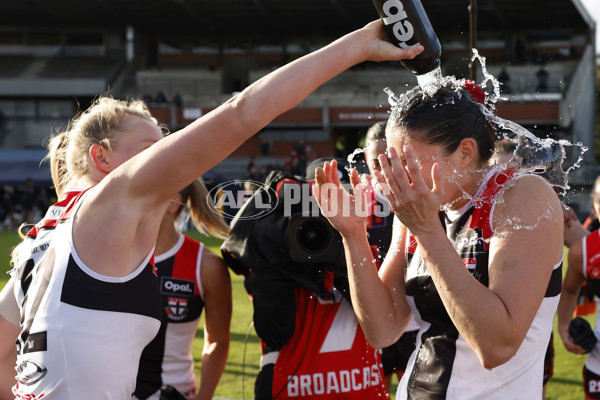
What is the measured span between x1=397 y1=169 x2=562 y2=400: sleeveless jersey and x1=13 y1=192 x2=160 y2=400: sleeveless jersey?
881 millimetres

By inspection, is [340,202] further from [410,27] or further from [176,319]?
[176,319]

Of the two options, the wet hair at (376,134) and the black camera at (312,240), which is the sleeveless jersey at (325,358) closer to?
the black camera at (312,240)

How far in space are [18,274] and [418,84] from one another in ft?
4.70

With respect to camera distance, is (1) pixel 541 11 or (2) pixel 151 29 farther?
(2) pixel 151 29

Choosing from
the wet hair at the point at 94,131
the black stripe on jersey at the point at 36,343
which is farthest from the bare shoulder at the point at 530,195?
the black stripe on jersey at the point at 36,343

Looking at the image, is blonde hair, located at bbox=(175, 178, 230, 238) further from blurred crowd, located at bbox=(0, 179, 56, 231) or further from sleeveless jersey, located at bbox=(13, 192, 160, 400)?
blurred crowd, located at bbox=(0, 179, 56, 231)

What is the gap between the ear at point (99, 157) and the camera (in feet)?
6.88

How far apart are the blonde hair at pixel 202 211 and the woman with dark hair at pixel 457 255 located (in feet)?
3.81

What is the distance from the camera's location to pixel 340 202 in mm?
2145

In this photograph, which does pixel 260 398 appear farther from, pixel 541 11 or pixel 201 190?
pixel 541 11

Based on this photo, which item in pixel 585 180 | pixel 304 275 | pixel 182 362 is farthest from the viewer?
pixel 182 362

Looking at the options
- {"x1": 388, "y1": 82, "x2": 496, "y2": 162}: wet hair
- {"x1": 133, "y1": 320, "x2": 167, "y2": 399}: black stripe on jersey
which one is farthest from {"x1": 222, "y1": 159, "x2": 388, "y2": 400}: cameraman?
{"x1": 388, "y1": 82, "x2": 496, "y2": 162}: wet hair

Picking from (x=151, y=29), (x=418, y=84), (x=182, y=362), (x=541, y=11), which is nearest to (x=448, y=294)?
(x=418, y=84)

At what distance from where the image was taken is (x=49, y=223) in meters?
1.97
